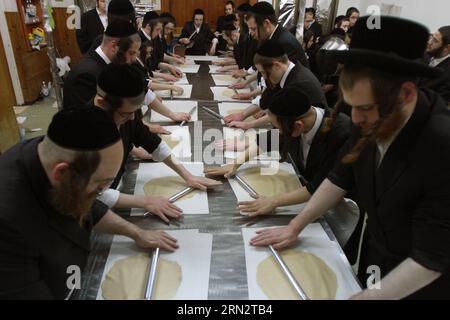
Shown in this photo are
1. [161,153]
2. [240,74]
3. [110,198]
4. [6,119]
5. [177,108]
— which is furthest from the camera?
[240,74]

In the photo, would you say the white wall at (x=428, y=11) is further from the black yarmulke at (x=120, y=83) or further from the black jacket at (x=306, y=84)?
the black yarmulke at (x=120, y=83)

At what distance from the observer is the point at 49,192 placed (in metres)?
0.85

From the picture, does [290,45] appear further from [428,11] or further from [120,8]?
[428,11]

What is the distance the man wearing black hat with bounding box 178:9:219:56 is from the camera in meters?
5.13

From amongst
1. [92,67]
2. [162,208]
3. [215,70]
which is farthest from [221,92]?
[162,208]

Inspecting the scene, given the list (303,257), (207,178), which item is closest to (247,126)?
(207,178)

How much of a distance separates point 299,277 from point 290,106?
26.6 inches

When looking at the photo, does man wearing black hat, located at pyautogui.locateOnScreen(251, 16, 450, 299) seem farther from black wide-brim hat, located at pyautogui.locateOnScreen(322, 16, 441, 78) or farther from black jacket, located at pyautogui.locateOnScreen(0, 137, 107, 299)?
black jacket, located at pyautogui.locateOnScreen(0, 137, 107, 299)

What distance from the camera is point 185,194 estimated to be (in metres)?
1.50

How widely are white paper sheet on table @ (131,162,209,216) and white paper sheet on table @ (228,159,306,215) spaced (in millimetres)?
151

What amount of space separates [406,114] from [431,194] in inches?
8.4

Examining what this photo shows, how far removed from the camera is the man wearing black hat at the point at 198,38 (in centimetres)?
513

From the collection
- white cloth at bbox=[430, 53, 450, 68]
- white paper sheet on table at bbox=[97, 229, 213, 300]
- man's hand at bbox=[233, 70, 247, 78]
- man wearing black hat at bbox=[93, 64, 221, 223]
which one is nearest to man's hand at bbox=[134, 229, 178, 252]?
white paper sheet on table at bbox=[97, 229, 213, 300]
